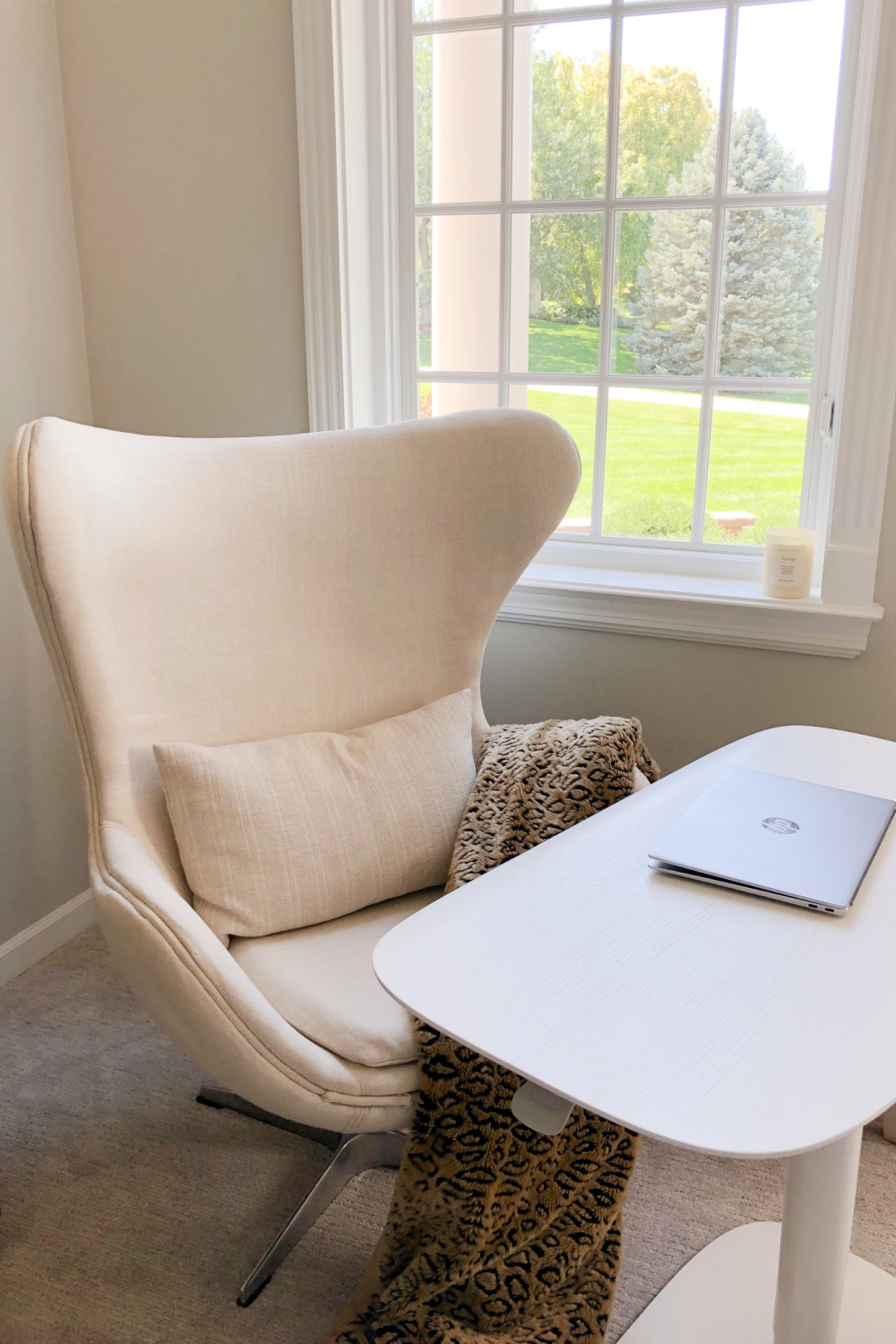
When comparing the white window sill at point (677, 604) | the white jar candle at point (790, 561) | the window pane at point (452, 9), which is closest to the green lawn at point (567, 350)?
the white window sill at point (677, 604)

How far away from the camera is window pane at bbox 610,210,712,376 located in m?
1.87

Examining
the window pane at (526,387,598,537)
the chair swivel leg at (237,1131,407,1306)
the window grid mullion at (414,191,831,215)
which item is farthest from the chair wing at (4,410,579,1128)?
the window grid mullion at (414,191,831,215)

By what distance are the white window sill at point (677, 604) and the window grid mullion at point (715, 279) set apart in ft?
0.33

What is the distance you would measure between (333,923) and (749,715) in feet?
2.85

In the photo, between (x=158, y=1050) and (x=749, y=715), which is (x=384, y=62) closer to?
(x=749, y=715)

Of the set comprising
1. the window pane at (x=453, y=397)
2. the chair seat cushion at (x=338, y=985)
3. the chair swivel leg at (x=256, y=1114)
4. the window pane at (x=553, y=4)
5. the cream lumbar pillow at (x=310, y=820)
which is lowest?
the chair swivel leg at (x=256, y=1114)

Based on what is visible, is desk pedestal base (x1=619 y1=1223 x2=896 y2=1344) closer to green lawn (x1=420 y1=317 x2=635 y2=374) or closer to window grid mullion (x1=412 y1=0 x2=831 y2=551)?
window grid mullion (x1=412 y1=0 x2=831 y2=551)

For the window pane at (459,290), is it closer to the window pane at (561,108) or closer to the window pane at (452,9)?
the window pane at (561,108)

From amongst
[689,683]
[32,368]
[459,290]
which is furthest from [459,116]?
[689,683]

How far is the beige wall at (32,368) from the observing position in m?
1.87

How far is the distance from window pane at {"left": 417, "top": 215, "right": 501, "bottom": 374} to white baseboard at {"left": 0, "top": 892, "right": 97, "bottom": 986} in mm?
1296

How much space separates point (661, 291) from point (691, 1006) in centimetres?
145

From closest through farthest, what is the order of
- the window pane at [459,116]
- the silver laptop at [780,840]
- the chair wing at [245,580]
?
the silver laptop at [780,840] < the chair wing at [245,580] < the window pane at [459,116]

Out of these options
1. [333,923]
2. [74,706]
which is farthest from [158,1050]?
[74,706]
